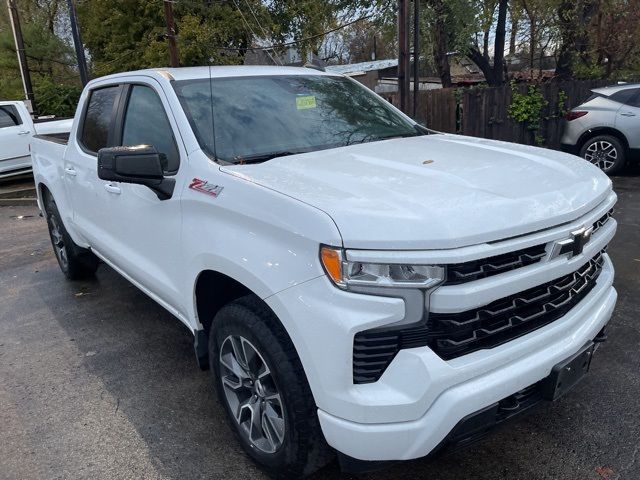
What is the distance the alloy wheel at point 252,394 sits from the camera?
2447 mm

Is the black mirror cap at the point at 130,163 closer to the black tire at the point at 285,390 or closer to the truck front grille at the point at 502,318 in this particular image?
the black tire at the point at 285,390

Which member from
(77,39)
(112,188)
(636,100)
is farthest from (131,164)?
(77,39)

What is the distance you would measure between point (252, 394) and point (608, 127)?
8.83 m

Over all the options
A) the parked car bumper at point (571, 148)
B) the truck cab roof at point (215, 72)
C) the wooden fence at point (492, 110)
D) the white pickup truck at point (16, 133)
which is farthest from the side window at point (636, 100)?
the white pickup truck at point (16, 133)

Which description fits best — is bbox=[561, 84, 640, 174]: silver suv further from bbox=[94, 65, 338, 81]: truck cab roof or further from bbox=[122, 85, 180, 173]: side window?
bbox=[122, 85, 180, 173]: side window

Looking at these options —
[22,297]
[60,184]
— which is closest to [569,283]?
[60,184]

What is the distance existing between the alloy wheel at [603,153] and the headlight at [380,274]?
28.3 ft

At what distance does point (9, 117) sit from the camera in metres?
11.8

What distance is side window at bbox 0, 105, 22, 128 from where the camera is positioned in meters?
11.7

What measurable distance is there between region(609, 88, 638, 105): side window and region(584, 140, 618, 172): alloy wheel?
27.7 inches

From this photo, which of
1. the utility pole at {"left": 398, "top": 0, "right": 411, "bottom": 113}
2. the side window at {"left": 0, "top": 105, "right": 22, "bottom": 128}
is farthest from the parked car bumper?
the side window at {"left": 0, "top": 105, "right": 22, "bottom": 128}

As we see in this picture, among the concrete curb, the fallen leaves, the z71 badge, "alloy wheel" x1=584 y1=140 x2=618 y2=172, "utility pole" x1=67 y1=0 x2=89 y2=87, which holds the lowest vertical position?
the concrete curb

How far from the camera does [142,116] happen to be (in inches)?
137

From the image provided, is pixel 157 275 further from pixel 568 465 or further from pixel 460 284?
pixel 568 465
